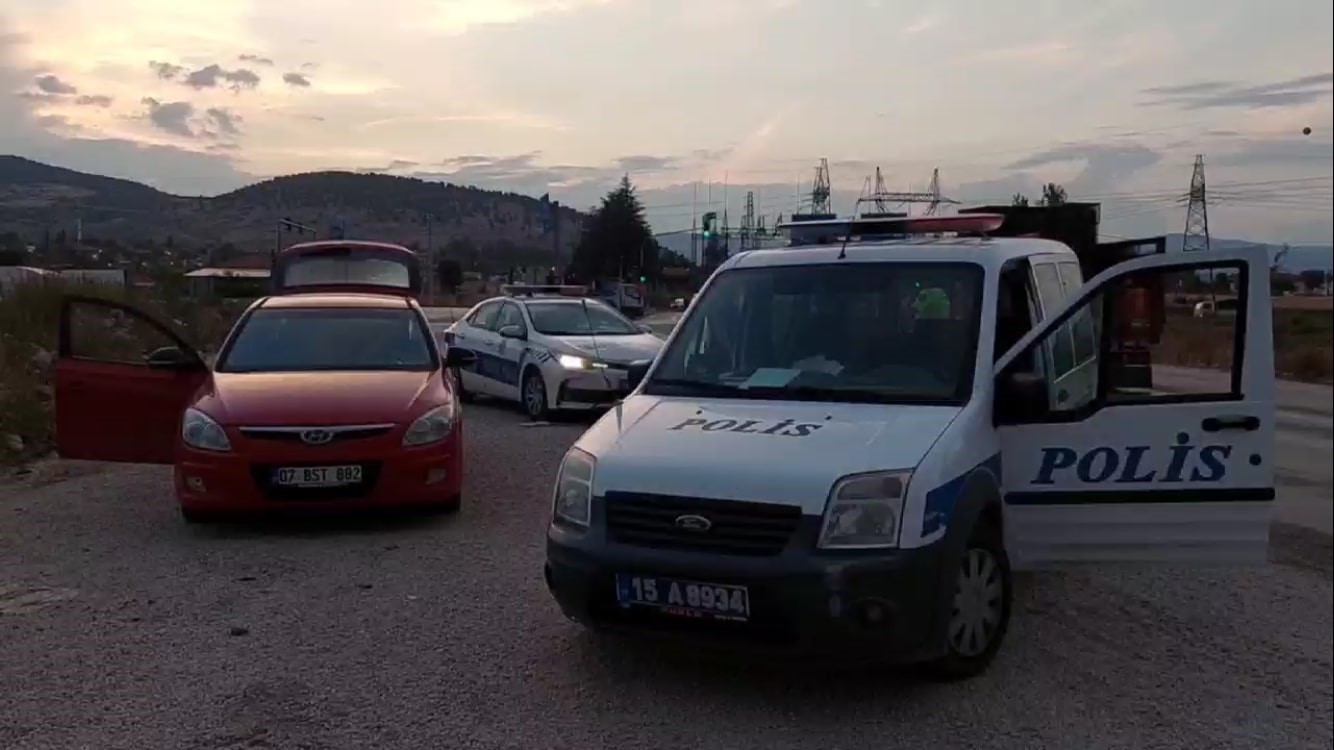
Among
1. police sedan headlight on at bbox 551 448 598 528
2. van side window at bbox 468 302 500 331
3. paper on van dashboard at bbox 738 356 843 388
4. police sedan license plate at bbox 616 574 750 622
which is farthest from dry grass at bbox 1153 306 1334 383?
van side window at bbox 468 302 500 331

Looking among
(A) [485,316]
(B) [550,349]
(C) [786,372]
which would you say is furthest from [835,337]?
(A) [485,316]

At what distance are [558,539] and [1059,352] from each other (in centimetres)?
261

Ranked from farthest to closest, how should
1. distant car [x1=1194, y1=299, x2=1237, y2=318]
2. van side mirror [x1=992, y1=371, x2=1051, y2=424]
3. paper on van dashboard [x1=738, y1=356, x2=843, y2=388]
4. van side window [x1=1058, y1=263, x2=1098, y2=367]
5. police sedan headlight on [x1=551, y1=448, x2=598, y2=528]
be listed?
van side window [x1=1058, y1=263, x2=1098, y2=367]
paper on van dashboard [x1=738, y1=356, x2=843, y2=388]
van side mirror [x1=992, y1=371, x2=1051, y2=424]
police sedan headlight on [x1=551, y1=448, x2=598, y2=528]
distant car [x1=1194, y1=299, x2=1237, y2=318]

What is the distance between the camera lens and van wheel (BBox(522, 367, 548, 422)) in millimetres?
14417

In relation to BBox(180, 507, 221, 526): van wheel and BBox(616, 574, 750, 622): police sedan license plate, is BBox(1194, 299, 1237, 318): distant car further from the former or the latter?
BBox(180, 507, 221, 526): van wheel

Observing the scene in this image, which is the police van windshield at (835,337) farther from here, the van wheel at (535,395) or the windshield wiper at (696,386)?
the van wheel at (535,395)

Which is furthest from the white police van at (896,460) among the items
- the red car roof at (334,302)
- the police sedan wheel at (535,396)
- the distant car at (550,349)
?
the police sedan wheel at (535,396)

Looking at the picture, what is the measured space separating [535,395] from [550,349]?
0.59 m

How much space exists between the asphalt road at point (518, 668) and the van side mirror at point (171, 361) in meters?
1.54

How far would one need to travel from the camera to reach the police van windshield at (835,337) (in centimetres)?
583

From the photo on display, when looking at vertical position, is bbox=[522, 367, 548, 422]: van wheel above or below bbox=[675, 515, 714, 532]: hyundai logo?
below

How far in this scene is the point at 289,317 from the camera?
9734 mm

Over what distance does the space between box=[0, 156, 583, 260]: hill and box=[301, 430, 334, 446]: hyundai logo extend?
4323mm

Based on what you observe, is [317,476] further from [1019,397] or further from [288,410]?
[1019,397]
